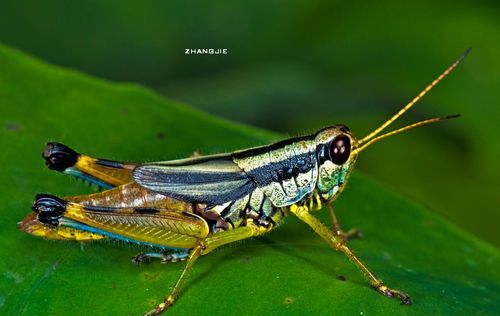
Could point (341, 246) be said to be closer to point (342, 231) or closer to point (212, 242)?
point (342, 231)

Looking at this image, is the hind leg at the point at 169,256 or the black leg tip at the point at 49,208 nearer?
the black leg tip at the point at 49,208

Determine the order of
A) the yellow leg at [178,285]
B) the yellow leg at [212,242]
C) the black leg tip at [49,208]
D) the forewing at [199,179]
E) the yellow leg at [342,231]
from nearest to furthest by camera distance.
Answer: the yellow leg at [178,285] < the yellow leg at [212,242] < the black leg tip at [49,208] < the forewing at [199,179] < the yellow leg at [342,231]

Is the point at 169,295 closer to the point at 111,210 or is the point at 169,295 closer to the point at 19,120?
the point at 111,210

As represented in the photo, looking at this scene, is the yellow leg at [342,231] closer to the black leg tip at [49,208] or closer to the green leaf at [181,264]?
the green leaf at [181,264]

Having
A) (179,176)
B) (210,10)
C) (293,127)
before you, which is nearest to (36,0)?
(210,10)

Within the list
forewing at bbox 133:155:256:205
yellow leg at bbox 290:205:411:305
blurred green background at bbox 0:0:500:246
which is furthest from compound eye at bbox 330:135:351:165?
blurred green background at bbox 0:0:500:246

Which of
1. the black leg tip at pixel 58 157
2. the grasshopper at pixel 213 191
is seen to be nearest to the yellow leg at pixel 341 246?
the grasshopper at pixel 213 191
